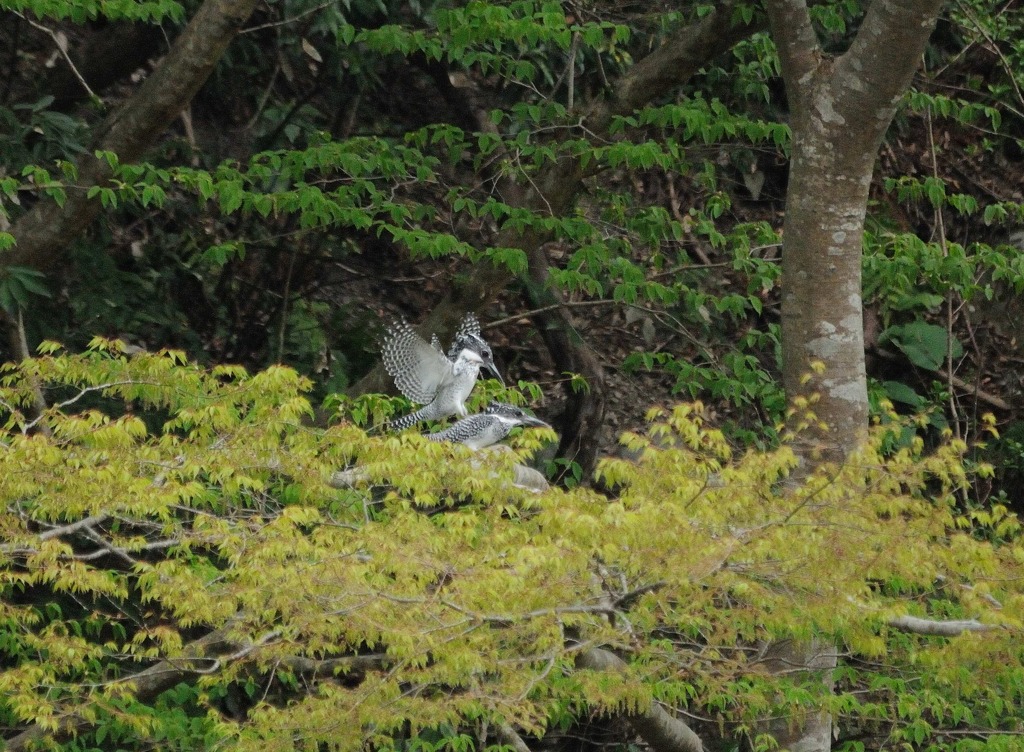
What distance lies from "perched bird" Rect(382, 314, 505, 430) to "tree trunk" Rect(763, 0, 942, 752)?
1.53 meters

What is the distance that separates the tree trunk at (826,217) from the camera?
241 inches

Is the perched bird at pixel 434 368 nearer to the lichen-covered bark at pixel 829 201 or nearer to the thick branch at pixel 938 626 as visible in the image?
the lichen-covered bark at pixel 829 201

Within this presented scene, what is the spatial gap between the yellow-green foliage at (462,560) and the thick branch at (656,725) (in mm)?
224

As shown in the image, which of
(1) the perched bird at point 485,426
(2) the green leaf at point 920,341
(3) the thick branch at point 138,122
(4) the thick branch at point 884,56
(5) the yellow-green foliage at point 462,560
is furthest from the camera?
(2) the green leaf at point 920,341

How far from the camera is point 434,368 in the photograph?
581 centimetres

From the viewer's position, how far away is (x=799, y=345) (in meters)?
6.34

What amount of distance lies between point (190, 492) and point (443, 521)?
993 mm

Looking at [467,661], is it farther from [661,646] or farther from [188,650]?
[188,650]

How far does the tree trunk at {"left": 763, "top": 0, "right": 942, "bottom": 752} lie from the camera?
20.1 ft

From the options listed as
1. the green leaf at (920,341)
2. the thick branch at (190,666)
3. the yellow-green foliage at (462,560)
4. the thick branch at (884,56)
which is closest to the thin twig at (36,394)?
the yellow-green foliage at (462,560)

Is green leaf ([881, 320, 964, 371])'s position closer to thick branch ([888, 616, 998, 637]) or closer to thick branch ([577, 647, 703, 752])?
thick branch ([577, 647, 703, 752])

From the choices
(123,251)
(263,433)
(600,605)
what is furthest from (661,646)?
(123,251)

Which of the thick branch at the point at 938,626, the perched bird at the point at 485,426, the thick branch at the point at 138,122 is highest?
the thick branch at the point at 138,122

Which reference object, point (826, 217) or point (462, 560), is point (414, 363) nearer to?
point (462, 560)
